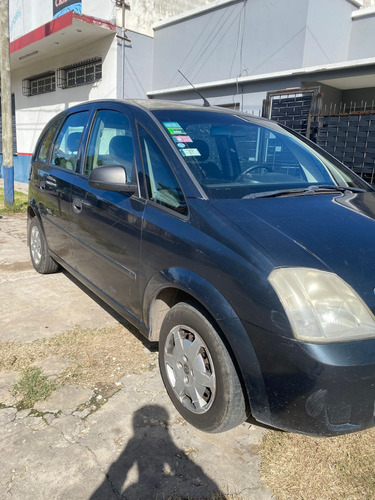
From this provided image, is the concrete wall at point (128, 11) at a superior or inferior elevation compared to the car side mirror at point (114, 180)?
superior

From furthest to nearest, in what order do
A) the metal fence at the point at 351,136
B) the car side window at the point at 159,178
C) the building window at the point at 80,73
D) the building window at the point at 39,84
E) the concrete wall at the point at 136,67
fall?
the building window at the point at 39,84 < the building window at the point at 80,73 < the concrete wall at the point at 136,67 < the metal fence at the point at 351,136 < the car side window at the point at 159,178

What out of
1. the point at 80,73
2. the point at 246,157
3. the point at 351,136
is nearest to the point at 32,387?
the point at 246,157

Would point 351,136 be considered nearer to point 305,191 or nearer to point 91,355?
point 305,191

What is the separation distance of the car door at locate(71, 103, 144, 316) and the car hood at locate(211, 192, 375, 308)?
2.52 ft

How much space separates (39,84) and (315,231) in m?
14.1

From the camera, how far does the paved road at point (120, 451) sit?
1830mm

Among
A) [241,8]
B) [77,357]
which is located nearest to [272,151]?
[77,357]

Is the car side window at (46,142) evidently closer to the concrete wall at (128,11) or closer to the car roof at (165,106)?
the car roof at (165,106)

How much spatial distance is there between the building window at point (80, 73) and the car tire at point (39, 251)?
7.02m

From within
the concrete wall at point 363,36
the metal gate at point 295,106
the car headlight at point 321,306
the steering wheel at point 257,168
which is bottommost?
the car headlight at point 321,306

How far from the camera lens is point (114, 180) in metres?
2.46

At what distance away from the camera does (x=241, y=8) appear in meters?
8.12

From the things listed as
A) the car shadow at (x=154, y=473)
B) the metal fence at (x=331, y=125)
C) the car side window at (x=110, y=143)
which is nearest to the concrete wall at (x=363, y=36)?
the metal fence at (x=331, y=125)

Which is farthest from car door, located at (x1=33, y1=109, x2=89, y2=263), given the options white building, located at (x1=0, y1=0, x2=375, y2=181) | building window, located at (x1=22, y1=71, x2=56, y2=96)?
building window, located at (x1=22, y1=71, x2=56, y2=96)
